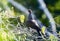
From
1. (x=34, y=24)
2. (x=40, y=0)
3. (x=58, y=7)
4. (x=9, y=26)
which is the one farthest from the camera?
(x=58, y=7)

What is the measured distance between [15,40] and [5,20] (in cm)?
24

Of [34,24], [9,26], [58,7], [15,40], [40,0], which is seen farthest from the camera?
[58,7]

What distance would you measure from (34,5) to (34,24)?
2.94m

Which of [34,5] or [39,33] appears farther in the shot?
[34,5]

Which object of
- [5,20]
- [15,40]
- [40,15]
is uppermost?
[40,15]

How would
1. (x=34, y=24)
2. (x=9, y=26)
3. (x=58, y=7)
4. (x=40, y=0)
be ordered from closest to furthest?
(x=9, y=26), (x=34, y=24), (x=40, y=0), (x=58, y=7)

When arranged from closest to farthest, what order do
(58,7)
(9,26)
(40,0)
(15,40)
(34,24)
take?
(15,40)
(9,26)
(34,24)
(40,0)
(58,7)

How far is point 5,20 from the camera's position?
123 inches

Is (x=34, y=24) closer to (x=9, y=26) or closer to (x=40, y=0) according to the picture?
(x=9, y=26)

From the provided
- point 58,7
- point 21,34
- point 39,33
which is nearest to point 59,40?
point 39,33

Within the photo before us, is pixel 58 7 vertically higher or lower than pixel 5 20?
higher

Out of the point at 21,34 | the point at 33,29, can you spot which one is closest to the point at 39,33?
the point at 33,29

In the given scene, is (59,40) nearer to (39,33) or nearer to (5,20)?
(39,33)

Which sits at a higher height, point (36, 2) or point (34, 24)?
point (36, 2)
